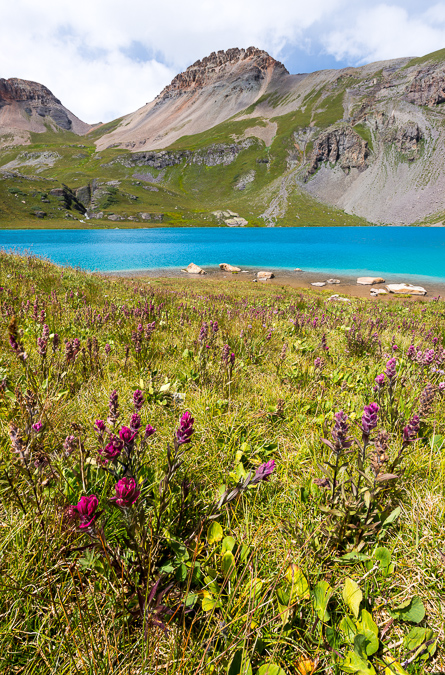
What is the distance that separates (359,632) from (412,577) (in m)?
0.44

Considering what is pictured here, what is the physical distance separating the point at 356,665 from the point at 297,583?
0.37 meters

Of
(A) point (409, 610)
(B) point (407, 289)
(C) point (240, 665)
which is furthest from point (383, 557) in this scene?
(B) point (407, 289)

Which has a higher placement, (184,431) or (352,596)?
(184,431)

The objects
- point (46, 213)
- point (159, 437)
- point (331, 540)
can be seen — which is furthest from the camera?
point (46, 213)

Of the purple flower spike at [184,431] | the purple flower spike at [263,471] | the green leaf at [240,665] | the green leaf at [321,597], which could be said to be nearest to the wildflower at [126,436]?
→ the purple flower spike at [184,431]

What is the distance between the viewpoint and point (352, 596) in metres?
1.51

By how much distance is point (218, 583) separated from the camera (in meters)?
1.66

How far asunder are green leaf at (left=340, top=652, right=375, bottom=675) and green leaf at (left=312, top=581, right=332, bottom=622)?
17cm

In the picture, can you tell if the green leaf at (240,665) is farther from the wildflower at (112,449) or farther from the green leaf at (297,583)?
the wildflower at (112,449)

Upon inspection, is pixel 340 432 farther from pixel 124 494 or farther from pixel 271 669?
pixel 124 494

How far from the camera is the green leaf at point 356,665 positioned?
123 centimetres

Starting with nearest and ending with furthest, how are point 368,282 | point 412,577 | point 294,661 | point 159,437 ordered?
point 294,661 → point 412,577 → point 159,437 → point 368,282

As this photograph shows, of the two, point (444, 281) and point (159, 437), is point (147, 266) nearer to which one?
point (444, 281)

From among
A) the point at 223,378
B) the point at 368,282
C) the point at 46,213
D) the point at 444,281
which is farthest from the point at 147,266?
the point at 46,213
